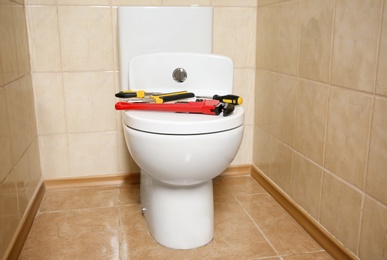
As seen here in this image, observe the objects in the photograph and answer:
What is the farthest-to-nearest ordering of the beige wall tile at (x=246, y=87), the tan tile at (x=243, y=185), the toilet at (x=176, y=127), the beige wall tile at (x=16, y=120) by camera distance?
1. the beige wall tile at (x=246, y=87)
2. the tan tile at (x=243, y=185)
3. the beige wall tile at (x=16, y=120)
4. the toilet at (x=176, y=127)

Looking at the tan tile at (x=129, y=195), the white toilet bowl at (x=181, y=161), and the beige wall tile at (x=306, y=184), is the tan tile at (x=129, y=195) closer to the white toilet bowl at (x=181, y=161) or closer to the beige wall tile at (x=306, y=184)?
the white toilet bowl at (x=181, y=161)

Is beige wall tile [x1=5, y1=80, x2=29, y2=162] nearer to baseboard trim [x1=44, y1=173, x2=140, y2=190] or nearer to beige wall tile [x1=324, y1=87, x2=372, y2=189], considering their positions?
baseboard trim [x1=44, y1=173, x2=140, y2=190]

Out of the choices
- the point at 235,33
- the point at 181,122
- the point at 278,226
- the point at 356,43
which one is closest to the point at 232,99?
the point at 181,122

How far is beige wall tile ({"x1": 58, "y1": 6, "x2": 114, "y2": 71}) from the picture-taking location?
1573 millimetres

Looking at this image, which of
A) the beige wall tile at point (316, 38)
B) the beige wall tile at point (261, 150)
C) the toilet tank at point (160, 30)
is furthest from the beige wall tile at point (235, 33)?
the beige wall tile at point (316, 38)

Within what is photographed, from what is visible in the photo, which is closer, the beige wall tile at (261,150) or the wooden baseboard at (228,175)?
the wooden baseboard at (228,175)

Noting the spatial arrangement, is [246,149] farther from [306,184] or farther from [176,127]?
[176,127]

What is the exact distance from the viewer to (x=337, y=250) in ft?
3.82

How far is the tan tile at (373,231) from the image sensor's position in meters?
0.97

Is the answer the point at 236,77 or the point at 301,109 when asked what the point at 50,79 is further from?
the point at 301,109

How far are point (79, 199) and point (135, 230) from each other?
0.38 metres

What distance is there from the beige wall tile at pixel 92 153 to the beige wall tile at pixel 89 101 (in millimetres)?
36

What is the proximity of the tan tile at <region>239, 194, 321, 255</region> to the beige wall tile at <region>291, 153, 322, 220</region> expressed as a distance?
80 mm

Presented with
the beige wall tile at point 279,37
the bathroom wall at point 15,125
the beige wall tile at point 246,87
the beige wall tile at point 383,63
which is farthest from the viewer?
the beige wall tile at point 246,87
